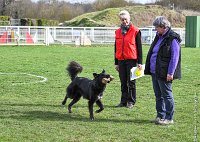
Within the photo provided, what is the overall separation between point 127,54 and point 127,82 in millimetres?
649

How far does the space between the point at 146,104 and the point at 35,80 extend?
4854mm

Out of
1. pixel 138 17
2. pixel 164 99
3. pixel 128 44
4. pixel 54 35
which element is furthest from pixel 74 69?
pixel 138 17

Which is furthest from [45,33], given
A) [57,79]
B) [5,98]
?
[5,98]

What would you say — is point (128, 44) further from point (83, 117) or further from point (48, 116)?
point (48, 116)

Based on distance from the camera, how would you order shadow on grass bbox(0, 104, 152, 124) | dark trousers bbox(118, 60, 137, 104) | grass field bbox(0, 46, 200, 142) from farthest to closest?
dark trousers bbox(118, 60, 137, 104) < shadow on grass bbox(0, 104, 152, 124) < grass field bbox(0, 46, 200, 142)

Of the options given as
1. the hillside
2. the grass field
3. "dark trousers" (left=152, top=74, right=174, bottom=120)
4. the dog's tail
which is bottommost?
the grass field

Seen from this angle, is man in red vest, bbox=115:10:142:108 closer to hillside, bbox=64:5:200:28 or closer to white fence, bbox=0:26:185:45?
white fence, bbox=0:26:185:45

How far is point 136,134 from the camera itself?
7.12 m

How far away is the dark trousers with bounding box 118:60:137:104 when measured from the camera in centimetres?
939

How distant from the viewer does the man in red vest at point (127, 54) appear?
9.20 m

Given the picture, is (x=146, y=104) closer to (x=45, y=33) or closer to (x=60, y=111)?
(x=60, y=111)

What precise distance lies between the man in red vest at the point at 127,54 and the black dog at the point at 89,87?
95 cm

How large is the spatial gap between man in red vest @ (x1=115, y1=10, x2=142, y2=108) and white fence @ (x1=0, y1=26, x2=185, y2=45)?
81.4 ft

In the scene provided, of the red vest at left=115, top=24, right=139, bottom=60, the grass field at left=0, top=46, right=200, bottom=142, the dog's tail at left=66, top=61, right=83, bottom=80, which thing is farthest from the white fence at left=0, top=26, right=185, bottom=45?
the red vest at left=115, top=24, right=139, bottom=60
